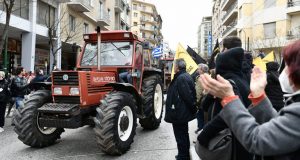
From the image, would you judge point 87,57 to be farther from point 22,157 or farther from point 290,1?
point 290,1

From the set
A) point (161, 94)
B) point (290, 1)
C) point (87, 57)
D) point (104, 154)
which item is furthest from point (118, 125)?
point (290, 1)

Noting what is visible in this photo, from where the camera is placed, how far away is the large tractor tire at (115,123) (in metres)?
6.10

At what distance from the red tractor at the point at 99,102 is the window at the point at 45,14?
14051mm

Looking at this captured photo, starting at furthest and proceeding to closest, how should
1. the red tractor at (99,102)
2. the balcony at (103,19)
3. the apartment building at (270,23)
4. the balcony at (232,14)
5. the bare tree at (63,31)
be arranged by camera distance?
the balcony at (232,14)
the apartment building at (270,23)
the balcony at (103,19)
the bare tree at (63,31)
the red tractor at (99,102)

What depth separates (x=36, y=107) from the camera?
6855 millimetres

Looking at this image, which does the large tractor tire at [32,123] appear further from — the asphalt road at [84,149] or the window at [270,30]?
the window at [270,30]

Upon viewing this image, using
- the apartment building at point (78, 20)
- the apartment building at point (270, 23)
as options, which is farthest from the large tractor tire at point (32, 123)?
the apartment building at point (270, 23)

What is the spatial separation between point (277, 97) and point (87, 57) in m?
4.65

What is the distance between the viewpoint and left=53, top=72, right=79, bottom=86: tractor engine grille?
671 centimetres

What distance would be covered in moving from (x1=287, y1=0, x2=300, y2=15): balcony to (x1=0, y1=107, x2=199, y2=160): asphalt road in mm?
30454

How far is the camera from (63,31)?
24.2m

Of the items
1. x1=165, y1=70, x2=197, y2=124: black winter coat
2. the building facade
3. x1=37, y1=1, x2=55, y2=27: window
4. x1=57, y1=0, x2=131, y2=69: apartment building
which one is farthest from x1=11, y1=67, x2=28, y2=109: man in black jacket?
the building facade

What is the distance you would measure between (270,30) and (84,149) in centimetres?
3509

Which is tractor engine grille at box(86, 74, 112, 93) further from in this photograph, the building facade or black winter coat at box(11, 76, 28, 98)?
the building facade
